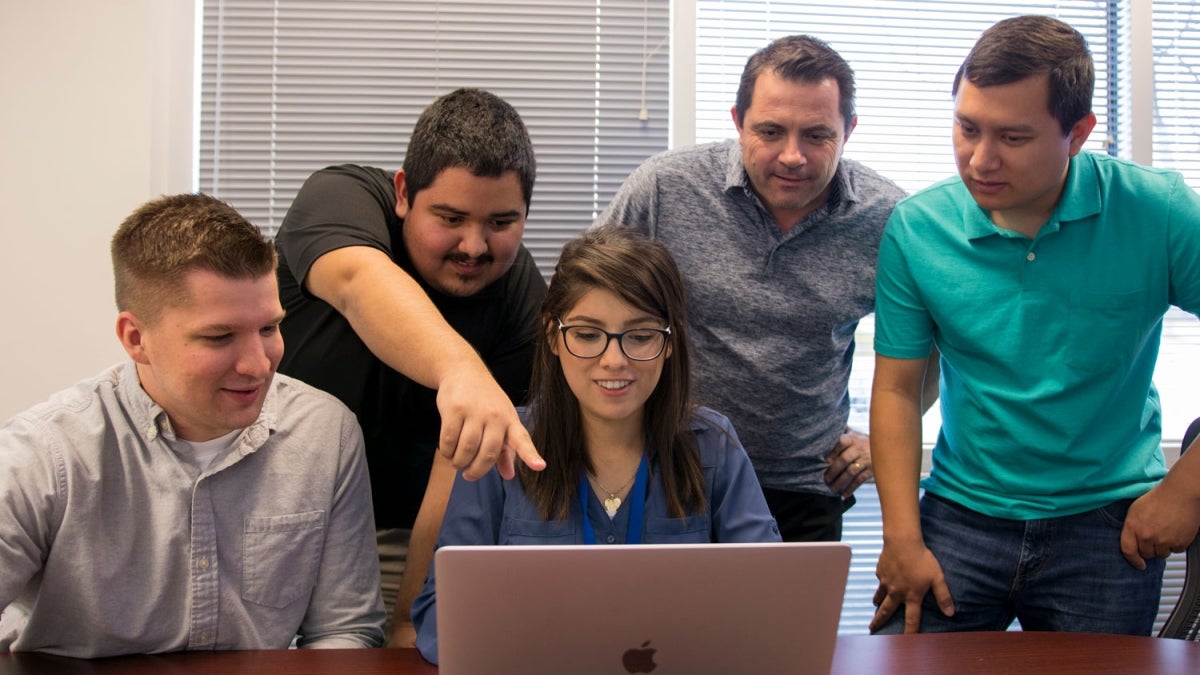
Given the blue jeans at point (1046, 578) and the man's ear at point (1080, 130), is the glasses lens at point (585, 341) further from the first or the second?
the man's ear at point (1080, 130)

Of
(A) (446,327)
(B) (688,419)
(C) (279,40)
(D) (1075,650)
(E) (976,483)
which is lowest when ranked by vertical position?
(D) (1075,650)

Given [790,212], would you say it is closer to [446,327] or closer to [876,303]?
[876,303]

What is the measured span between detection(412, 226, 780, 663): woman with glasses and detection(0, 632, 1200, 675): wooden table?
281mm

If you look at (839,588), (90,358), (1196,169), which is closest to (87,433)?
(839,588)

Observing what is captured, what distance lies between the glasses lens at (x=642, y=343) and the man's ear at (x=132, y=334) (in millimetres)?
762

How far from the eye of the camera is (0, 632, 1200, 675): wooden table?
127cm

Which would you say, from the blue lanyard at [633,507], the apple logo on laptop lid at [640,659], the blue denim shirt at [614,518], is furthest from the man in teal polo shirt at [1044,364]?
the apple logo on laptop lid at [640,659]

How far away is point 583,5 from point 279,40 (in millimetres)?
898

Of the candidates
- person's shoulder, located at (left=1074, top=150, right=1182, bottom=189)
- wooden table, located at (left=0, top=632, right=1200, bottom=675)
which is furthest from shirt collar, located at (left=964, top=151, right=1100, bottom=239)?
wooden table, located at (left=0, top=632, right=1200, bottom=675)

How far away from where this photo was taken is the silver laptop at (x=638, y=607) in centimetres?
101

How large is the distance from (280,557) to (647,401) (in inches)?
26.5

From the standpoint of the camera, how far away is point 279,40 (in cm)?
281

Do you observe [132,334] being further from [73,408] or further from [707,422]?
[707,422]

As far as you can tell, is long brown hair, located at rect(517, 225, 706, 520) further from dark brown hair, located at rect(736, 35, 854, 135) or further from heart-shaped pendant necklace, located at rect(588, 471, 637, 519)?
dark brown hair, located at rect(736, 35, 854, 135)
